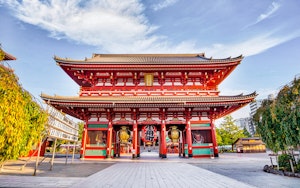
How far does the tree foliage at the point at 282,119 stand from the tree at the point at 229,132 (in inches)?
1150

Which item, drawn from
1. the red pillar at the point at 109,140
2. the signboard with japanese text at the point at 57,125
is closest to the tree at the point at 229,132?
the red pillar at the point at 109,140

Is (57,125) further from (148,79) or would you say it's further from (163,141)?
(148,79)

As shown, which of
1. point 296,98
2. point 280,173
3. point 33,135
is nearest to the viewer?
point 33,135

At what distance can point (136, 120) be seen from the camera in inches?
656

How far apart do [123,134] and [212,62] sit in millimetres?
11913

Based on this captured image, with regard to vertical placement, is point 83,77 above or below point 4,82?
above

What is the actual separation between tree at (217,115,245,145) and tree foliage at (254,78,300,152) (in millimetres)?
29205

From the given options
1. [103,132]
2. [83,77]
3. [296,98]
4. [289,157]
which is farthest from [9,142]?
[83,77]

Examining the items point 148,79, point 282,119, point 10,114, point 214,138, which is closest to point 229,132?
point 214,138

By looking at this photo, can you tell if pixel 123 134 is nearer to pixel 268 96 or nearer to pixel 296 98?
pixel 268 96

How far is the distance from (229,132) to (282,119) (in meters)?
31.3

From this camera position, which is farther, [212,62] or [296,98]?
[212,62]

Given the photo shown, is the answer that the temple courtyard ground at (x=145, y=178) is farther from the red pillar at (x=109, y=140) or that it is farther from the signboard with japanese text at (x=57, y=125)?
the red pillar at (x=109, y=140)

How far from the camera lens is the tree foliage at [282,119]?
6473 mm
